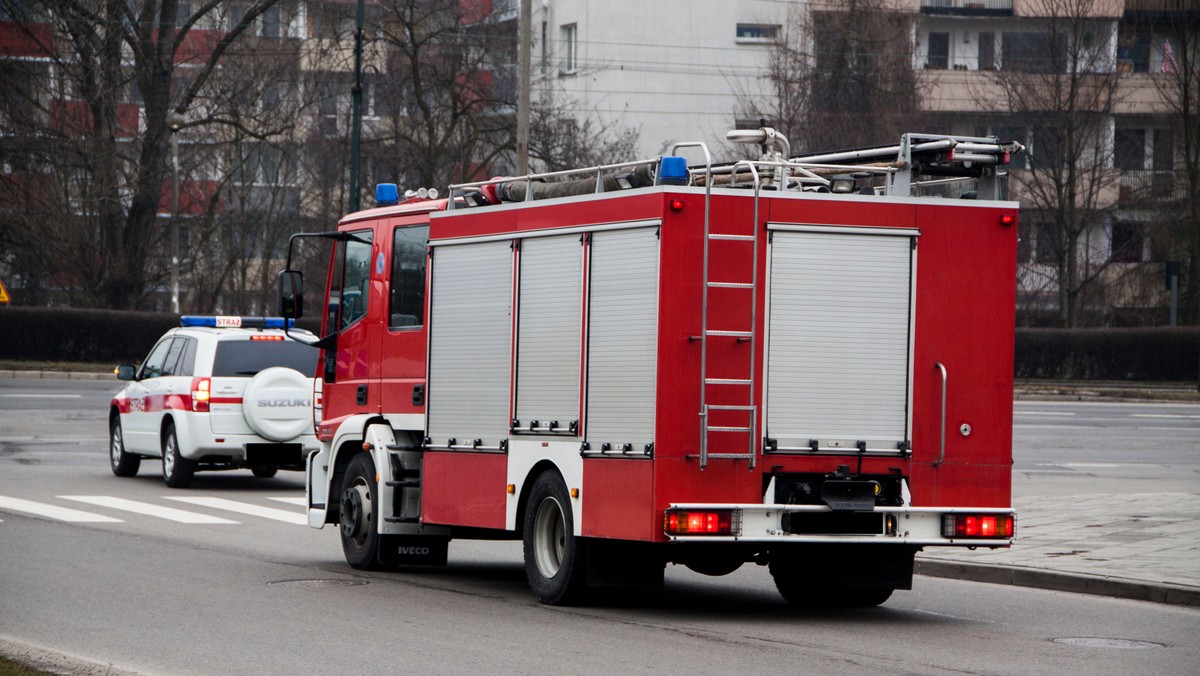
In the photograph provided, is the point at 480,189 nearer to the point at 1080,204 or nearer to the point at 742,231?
the point at 742,231

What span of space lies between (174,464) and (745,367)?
12.2 metres

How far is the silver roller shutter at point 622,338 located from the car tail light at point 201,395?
10.8 meters

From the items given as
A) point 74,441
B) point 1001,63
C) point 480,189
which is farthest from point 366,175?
point 480,189

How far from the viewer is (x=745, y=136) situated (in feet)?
36.9

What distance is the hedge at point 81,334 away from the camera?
4594cm

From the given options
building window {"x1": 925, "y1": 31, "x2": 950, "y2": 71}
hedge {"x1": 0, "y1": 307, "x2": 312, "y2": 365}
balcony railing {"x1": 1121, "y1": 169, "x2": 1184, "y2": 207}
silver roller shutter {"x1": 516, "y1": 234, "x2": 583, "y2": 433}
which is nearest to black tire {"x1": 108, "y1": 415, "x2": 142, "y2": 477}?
silver roller shutter {"x1": 516, "y1": 234, "x2": 583, "y2": 433}

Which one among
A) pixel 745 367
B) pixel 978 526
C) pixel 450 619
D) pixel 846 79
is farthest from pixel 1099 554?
pixel 846 79

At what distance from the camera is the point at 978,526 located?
1055 centimetres

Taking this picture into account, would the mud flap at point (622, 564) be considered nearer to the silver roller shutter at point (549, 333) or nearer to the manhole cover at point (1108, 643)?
the silver roller shutter at point (549, 333)

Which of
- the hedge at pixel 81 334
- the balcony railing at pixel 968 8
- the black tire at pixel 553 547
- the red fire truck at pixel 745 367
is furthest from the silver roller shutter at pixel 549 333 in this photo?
the balcony railing at pixel 968 8

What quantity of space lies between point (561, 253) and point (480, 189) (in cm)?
151

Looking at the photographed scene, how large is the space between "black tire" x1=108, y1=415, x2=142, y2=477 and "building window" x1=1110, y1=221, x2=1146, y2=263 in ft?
129

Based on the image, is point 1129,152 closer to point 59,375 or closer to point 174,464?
point 59,375

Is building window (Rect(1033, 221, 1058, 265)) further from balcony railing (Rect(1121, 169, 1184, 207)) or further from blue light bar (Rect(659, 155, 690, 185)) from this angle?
blue light bar (Rect(659, 155, 690, 185))
